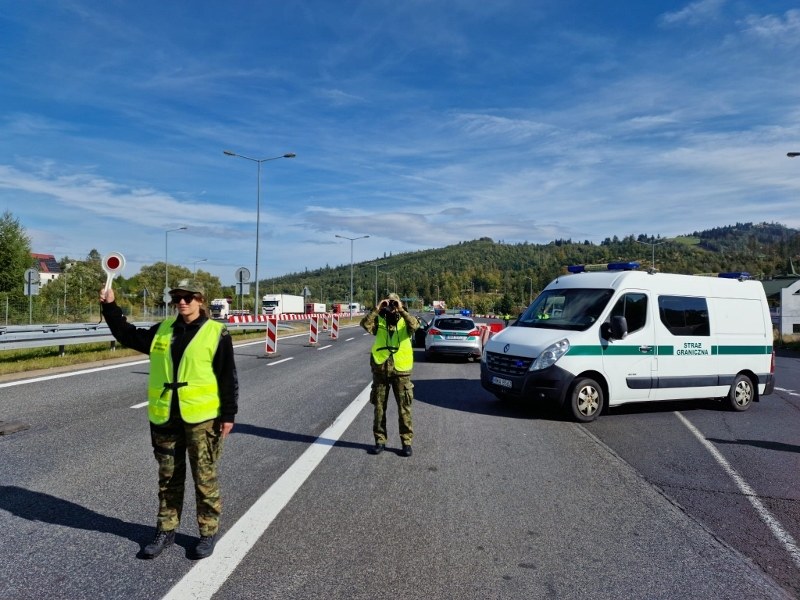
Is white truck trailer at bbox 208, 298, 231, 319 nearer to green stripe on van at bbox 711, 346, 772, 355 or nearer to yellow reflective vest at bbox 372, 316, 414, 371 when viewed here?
yellow reflective vest at bbox 372, 316, 414, 371

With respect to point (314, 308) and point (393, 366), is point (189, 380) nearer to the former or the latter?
point (393, 366)

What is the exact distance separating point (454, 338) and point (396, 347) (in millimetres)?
11261

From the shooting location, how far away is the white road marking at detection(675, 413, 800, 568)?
4.32m

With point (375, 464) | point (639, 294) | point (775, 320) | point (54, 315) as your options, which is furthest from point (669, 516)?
point (775, 320)

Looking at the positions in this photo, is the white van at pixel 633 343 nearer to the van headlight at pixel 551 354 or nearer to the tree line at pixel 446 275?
the van headlight at pixel 551 354

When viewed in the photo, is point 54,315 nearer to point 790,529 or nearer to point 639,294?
point 639,294

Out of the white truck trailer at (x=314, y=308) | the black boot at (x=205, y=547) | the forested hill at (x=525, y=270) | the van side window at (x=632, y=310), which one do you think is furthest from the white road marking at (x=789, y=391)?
the forested hill at (x=525, y=270)

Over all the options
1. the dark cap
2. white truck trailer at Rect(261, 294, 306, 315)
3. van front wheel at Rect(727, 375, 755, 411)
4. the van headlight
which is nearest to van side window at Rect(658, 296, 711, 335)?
van front wheel at Rect(727, 375, 755, 411)

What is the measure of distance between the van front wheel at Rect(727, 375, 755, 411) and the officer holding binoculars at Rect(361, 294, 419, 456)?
21.3ft

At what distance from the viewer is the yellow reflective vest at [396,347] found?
6785mm

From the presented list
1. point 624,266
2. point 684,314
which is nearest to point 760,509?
point 684,314

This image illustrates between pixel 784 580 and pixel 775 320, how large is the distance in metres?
46.9

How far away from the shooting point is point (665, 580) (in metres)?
3.72

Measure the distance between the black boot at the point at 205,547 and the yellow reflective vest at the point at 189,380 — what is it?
77 centimetres
